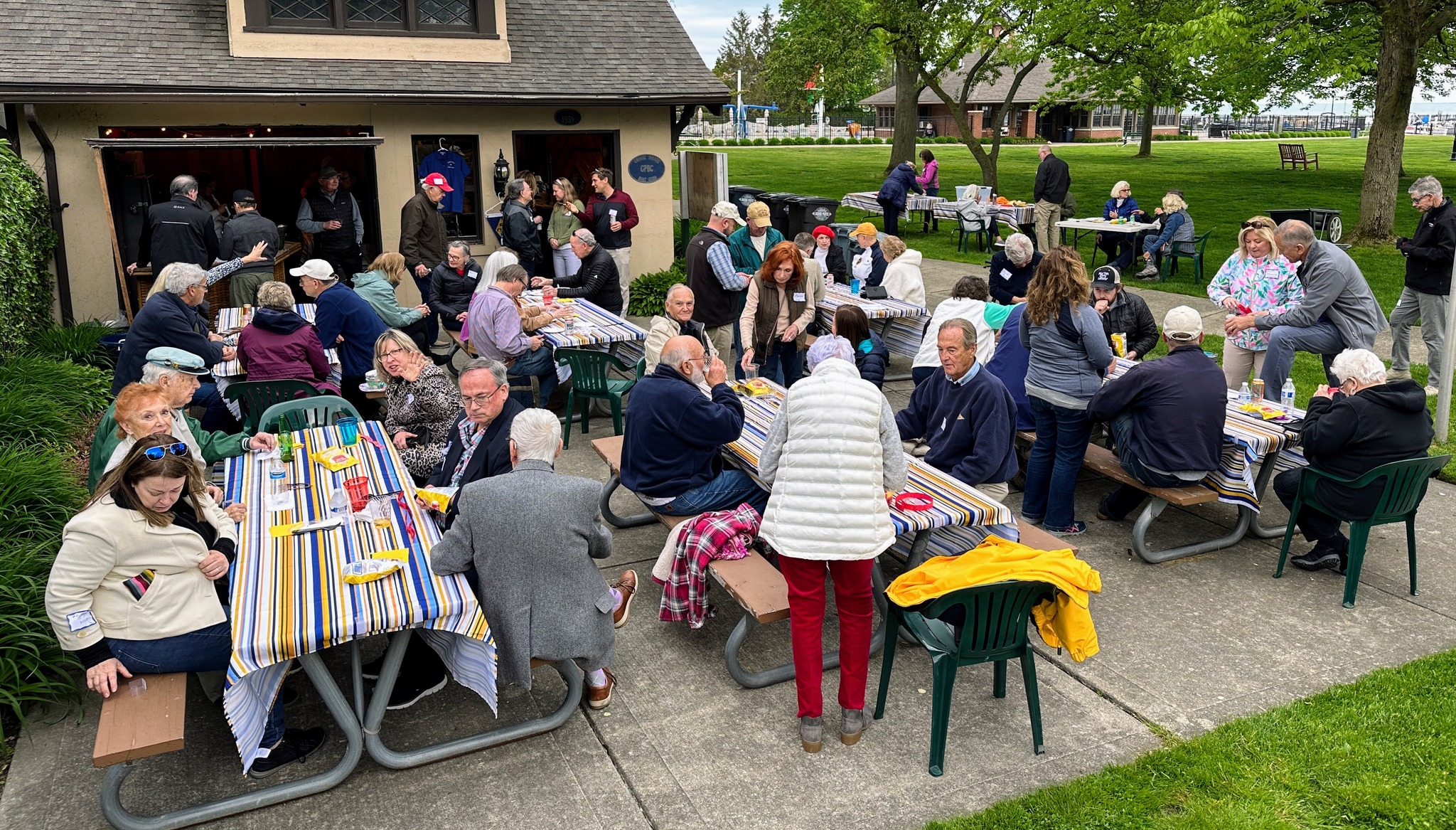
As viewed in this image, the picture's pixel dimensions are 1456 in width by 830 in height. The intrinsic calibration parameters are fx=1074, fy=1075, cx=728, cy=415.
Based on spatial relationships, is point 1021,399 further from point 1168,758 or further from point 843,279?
point 843,279

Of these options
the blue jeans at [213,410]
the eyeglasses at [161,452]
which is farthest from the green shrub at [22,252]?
the eyeglasses at [161,452]

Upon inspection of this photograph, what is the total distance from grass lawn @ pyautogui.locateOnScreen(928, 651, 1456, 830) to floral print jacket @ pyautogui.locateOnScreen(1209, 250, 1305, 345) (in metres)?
3.83

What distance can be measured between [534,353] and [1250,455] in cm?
541

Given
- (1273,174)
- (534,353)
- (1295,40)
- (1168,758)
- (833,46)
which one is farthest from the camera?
(1273,174)

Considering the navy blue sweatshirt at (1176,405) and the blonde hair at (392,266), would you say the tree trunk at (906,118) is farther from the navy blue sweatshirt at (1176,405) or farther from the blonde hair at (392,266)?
the navy blue sweatshirt at (1176,405)

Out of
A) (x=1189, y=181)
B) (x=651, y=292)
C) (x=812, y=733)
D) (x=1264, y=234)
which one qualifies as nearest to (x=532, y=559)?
(x=812, y=733)

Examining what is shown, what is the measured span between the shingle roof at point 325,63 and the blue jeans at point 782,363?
5561 mm

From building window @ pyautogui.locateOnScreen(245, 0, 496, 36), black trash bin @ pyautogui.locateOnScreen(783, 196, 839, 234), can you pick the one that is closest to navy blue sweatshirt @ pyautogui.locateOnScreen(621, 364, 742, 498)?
building window @ pyautogui.locateOnScreen(245, 0, 496, 36)

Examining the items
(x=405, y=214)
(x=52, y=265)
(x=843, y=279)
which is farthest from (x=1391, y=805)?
(x=52, y=265)

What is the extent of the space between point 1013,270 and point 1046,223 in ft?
30.5

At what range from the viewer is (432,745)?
15.0ft

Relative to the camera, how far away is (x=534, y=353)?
894 cm

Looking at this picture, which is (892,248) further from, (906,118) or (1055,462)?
(906,118)

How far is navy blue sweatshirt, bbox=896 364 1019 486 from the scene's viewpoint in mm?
5871
